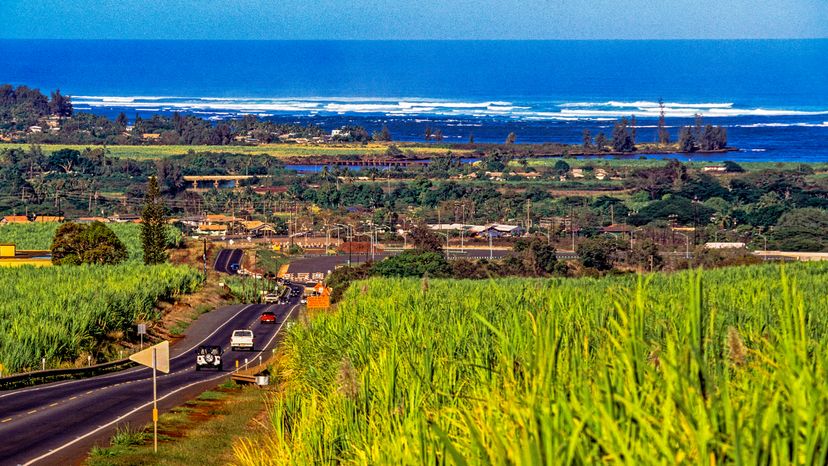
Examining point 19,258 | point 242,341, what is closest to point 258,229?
point 19,258

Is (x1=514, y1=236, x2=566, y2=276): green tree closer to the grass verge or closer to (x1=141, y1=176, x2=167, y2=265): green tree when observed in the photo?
(x1=141, y1=176, x2=167, y2=265): green tree

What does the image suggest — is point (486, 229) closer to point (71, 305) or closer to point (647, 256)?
point (647, 256)

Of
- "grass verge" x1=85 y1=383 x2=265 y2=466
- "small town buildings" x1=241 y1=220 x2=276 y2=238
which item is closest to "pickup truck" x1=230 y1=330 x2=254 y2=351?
"grass verge" x1=85 y1=383 x2=265 y2=466

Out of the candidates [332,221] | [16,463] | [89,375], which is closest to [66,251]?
[89,375]

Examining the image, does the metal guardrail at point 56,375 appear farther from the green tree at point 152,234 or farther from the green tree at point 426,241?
the green tree at point 426,241

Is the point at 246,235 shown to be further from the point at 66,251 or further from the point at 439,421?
the point at 439,421

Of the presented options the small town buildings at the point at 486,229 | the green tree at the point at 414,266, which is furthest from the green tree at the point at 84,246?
the small town buildings at the point at 486,229

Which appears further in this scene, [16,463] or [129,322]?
[129,322]
